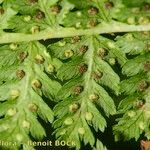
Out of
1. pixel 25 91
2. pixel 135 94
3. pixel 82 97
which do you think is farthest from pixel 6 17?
pixel 135 94

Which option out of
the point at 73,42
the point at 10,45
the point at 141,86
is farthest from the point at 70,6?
the point at 141,86

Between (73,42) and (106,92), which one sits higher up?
(73,42)

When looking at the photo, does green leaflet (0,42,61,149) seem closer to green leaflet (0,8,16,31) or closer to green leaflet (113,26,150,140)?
green leaflet (0,8,16,31)

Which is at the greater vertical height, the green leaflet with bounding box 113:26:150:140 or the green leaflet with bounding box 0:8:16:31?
the green leaflet with bounding box 0:8:16:31

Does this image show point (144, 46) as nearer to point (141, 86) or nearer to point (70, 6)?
point (141, 86)

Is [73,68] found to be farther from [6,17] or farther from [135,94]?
[6,17]

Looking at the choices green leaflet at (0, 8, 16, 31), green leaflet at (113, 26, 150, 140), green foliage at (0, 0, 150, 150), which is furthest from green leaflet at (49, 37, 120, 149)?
green leaflet at (0, 8, 16, 31)

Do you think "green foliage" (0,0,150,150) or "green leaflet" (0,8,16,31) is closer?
"green foliage" (0,0,150,150)

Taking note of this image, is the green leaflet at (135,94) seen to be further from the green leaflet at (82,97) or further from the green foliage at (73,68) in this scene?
the green leaflet at (82,97)
